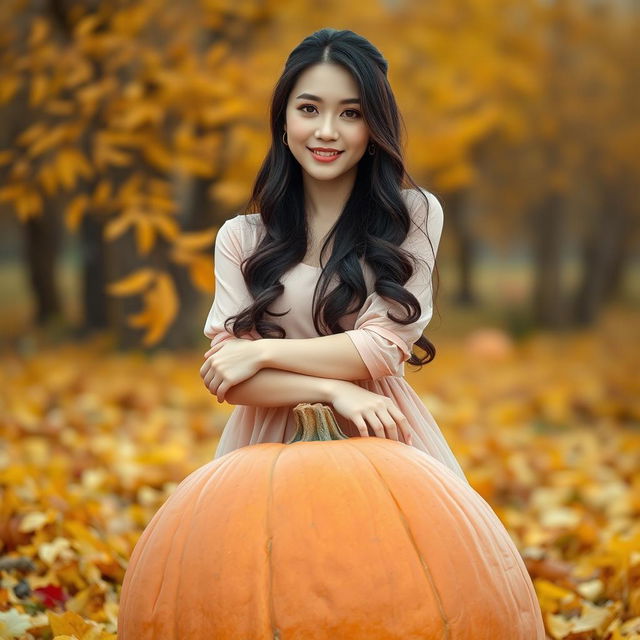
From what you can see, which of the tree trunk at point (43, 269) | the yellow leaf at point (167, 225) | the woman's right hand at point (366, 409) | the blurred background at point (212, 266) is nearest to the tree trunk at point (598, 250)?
the blurred background at point (212, 266)

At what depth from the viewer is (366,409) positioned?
2.54 metres

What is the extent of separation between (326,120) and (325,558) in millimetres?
1154

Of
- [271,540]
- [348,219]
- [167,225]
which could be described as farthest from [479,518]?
[167,225]

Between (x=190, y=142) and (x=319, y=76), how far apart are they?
252 cm

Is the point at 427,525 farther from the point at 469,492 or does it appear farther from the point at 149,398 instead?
the point at 149,398

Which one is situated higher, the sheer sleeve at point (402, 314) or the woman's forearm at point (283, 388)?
the sheer sleeve at point (402, 314)

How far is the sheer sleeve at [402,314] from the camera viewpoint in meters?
2.59

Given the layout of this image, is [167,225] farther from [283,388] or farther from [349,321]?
[283,388]

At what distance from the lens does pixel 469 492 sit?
2.50 meters

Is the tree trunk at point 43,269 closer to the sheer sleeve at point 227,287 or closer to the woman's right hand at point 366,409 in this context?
the sheer sleeve at point 227,287

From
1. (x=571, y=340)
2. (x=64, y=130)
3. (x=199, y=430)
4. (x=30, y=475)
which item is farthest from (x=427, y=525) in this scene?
(x=571, y=340)

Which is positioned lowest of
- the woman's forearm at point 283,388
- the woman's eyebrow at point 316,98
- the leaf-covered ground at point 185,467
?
the leaf-covered ground at point 185,467

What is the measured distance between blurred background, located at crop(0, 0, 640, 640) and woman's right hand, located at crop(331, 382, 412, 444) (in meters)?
0.83

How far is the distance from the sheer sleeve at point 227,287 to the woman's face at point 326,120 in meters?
0.29
